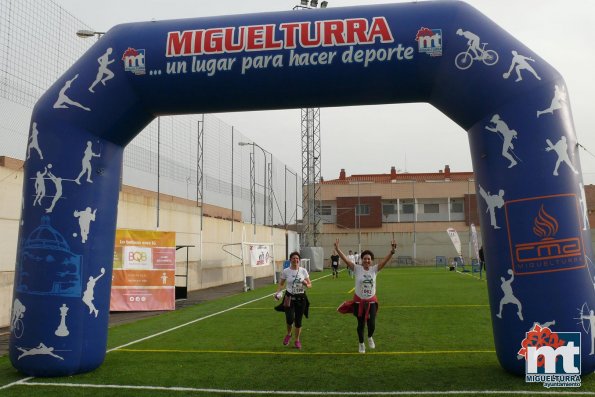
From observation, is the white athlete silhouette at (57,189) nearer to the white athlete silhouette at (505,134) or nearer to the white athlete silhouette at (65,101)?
the white athlete silhouette at (65,101)

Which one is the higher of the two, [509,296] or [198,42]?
[198,42]

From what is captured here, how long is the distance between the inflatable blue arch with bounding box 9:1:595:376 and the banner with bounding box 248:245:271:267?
1674cm

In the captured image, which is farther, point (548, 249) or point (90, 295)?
point (90, 295)

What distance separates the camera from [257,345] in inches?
377

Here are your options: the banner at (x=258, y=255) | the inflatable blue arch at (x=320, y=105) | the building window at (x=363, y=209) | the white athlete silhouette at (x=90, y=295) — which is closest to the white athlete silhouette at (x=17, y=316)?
the inflatable blue arch at (x=320, y=105)

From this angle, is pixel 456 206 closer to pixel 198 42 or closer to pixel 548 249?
pixel 548 249

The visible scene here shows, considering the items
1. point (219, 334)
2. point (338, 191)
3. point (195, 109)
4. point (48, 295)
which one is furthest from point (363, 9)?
point (338, 191)

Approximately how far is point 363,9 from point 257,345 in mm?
5948

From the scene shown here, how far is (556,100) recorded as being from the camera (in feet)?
21.5

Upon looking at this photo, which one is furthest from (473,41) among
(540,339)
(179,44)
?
(179,44)

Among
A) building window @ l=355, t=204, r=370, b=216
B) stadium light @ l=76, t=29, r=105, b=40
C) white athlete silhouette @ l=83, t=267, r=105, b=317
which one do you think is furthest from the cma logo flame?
building window @ l=355, t=204, r=370, b=216

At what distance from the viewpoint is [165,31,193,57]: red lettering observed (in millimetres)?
7195

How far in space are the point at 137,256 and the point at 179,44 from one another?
402 inches

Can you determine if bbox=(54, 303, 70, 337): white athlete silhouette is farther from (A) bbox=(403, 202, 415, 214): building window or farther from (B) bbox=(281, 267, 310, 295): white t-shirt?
(A) bbox=(403, 202, 415, 214): building window
